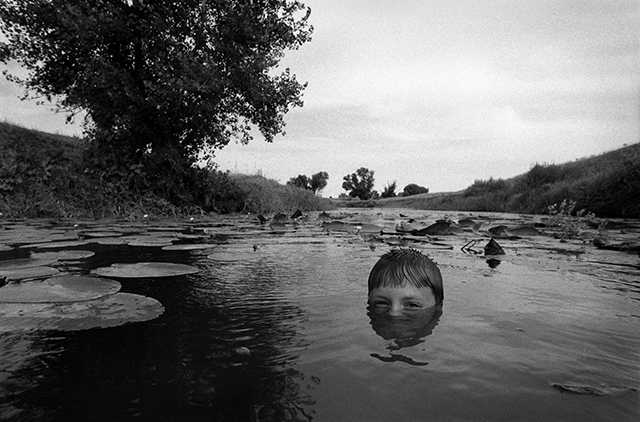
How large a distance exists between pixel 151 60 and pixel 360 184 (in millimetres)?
59594

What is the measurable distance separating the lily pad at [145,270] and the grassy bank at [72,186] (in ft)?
26.2

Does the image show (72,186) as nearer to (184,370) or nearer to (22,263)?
(22,263)

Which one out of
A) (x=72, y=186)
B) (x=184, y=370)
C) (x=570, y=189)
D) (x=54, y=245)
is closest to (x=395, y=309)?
(x=184, y=370)

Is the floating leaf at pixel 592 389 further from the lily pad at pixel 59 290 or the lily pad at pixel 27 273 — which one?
the lily pad at pixel 27 273

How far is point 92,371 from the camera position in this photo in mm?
1336

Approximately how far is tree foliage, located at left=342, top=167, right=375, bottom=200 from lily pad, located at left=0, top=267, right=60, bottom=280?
64.3 m

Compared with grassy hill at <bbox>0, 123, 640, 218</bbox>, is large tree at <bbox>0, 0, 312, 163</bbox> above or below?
above

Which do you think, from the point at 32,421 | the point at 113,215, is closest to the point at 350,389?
the point at 32,421

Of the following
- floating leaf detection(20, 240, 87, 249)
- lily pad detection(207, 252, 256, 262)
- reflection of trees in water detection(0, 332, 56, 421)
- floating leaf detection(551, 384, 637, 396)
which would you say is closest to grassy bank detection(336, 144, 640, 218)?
lily pad detection(207, 252, 256, 262)

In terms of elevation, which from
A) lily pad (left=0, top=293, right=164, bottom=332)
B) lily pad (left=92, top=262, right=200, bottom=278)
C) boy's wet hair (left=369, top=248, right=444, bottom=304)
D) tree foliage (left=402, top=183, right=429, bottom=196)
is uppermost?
tree foliage (left=402, top=183, right=429, bottom=196)

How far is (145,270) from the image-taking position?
9.88 feet

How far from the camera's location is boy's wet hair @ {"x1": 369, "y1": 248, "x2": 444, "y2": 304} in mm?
2328

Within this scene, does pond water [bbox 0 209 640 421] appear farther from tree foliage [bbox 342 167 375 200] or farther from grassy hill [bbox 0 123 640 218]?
tree foliage [bbox 342 167 375 200]

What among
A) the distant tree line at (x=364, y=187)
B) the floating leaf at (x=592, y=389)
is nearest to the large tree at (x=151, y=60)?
the floating leaf at (x=592, y=389)
